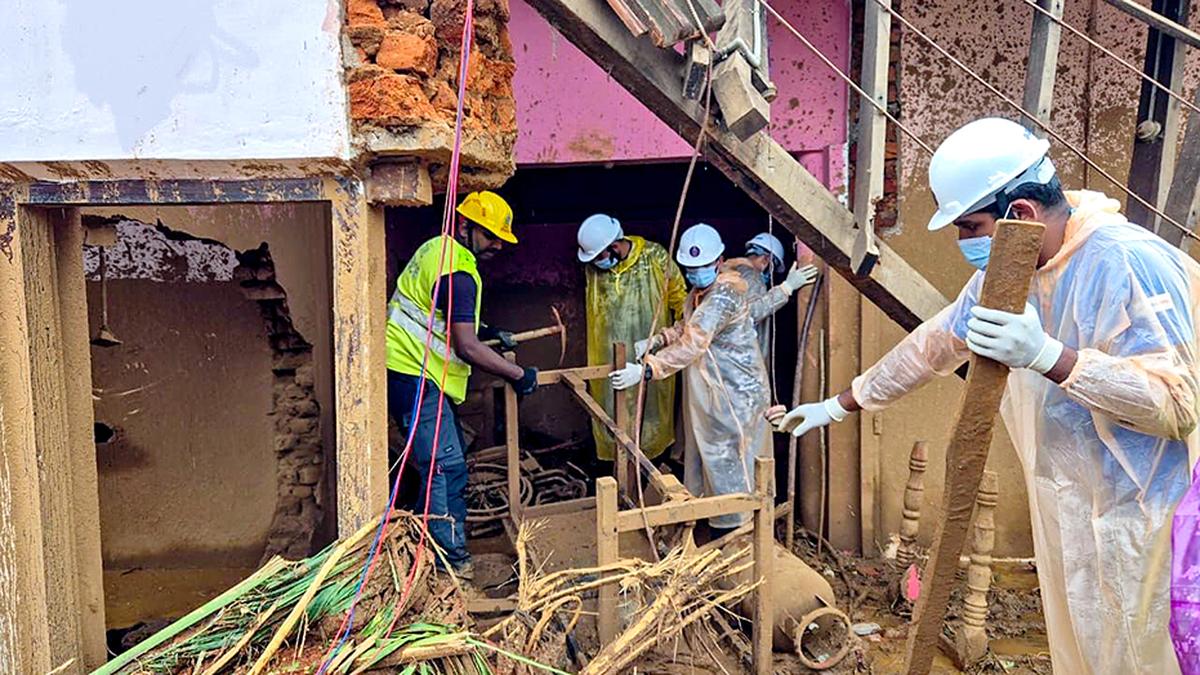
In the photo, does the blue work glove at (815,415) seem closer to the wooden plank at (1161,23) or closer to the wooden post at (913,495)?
the wooden post at (913,495)

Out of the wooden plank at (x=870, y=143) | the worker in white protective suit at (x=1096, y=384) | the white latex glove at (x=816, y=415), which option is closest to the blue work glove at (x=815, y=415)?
the white latex glove at (x=816, y=415)

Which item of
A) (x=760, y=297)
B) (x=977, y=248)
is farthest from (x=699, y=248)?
(x=977, y=248)

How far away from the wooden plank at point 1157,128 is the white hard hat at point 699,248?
2170 millimetres

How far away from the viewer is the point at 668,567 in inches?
98.7

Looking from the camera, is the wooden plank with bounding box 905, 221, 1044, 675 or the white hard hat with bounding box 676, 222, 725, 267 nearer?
the wooden plank with bounding box 905, 221, 1044, 675

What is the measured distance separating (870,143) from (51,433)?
3.22 m

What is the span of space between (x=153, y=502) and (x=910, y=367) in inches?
159

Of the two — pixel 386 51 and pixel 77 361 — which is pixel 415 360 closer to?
pixel 77 361

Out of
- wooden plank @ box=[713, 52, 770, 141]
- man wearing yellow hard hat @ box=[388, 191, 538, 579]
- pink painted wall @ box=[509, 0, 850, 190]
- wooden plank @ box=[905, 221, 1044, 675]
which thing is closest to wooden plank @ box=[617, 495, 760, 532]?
wooden plank @ box=[905, 221, 1044, 675]

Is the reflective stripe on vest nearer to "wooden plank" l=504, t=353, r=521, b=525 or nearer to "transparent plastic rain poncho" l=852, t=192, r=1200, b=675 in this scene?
"wooden plank" l=504, t=353, r=521, b=525

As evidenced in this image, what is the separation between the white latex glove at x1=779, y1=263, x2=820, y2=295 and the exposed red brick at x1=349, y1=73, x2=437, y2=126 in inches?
122

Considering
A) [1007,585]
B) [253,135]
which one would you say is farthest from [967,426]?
[1007,585]

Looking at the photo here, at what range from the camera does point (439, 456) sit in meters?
4.05

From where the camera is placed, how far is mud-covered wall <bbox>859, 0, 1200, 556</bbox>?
4625 mm
